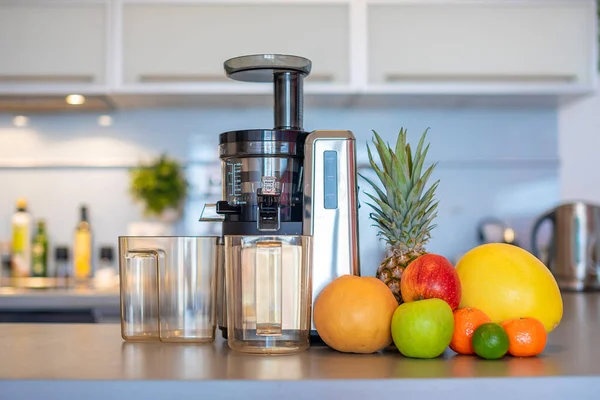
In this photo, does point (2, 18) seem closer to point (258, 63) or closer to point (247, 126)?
point (247, 126)

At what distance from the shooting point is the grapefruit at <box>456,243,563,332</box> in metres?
1.01

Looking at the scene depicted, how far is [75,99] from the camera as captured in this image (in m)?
2.90

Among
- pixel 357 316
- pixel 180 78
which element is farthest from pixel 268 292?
pixel 180 78

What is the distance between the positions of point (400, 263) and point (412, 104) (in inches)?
81.7

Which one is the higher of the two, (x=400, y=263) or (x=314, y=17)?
Answer: (x=314, y=17)

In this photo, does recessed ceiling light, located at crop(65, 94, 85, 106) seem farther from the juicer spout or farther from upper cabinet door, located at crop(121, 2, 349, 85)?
the juicer spout

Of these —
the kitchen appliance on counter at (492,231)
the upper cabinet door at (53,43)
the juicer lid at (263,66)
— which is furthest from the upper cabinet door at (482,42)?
the juicer lid at (263,66)

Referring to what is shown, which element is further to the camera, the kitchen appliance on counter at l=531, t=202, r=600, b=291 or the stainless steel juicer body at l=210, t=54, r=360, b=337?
the kitchen appliance on counter at l=531, t=202, r=600, b=291

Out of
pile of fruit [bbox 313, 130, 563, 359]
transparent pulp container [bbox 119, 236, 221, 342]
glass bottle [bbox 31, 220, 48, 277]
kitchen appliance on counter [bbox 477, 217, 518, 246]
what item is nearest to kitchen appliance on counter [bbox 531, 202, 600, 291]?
kitchen appliance on counter [bbox 477, 217, 518, 246]

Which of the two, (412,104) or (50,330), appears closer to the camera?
(50,330)

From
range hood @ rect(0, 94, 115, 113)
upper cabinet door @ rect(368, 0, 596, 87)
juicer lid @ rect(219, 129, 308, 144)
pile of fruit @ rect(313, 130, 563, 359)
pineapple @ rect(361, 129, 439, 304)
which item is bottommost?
pile of fruit @ rect(313, 130, 563, 359)

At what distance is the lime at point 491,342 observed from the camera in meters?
0.91

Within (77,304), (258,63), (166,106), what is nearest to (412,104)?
→ (166,106)

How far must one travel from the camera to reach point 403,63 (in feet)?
9.33
